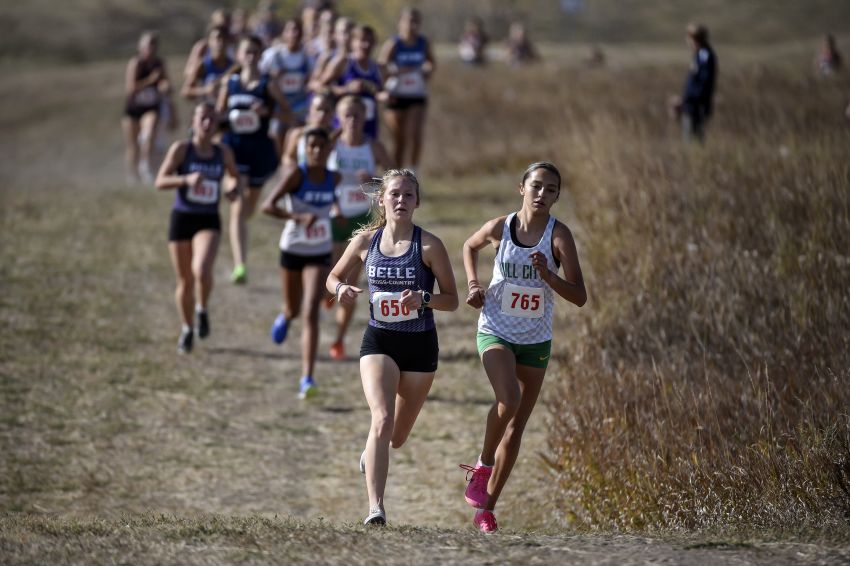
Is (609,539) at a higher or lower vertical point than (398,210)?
lower

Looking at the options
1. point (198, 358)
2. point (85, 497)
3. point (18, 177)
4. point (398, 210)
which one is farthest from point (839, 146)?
point (18, 177)

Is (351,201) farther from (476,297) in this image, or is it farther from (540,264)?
(540,264)

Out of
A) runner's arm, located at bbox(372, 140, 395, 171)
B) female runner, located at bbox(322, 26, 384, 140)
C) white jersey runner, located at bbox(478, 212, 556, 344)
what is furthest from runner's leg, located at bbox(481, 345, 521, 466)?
female runner, located at bbox(322, 26, 384, 140)

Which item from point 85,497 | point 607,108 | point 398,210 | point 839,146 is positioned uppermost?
point 607,108

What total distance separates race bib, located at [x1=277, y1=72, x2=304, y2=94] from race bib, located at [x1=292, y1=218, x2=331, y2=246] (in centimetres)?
505

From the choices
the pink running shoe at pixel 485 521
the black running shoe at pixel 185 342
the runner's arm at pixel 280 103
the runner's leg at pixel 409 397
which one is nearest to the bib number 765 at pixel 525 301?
the runner's leg at pixel 409 397

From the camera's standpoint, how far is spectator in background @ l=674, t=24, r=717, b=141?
1573cm

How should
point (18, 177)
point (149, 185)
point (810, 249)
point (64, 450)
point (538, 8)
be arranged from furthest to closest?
point (538, 8) → point (18, 177) → point (149, 185) → point (810, 249) → point (64, 450)

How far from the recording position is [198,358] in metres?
10.3

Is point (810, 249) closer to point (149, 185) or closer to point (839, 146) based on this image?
point (839, 146)

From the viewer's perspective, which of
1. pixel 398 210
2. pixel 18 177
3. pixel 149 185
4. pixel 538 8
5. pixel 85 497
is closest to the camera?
pixel 398 210

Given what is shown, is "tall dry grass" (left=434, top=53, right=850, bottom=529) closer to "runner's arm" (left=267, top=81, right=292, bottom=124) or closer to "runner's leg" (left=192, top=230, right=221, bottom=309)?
"runner's leg" (left=192, top=230, right=221, bottom=309)

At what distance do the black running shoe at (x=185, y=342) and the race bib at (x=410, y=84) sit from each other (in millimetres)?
4835

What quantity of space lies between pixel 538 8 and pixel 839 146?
56.5 m
